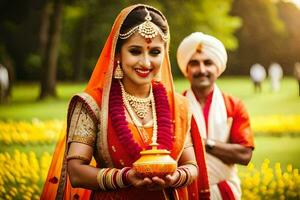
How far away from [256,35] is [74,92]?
7.17 ft

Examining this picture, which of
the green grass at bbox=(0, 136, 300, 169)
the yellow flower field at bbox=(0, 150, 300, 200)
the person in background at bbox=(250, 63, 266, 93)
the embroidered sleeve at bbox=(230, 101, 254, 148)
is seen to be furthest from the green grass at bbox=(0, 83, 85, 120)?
the embroidered sleeve at bbox=(230, 101, 254, 148)

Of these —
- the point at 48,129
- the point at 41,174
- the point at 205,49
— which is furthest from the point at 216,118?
the point at 48,129

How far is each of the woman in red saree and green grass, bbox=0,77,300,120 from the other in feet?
10.7

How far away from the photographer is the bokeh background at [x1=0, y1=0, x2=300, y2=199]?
19.7 feet

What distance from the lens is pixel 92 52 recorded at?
625cm

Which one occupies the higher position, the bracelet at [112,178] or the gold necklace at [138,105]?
the gold necklace at [138,105]

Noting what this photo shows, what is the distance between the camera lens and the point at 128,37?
2.66 m

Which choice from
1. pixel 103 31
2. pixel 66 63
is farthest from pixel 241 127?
pixel 66 63

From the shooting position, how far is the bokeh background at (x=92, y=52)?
6.01 meters

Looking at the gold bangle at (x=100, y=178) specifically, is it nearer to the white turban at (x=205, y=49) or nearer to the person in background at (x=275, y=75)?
the white turban at (x=205, y=49)

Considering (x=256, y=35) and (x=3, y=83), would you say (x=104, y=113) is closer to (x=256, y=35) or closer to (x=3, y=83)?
(x=3, y=83)

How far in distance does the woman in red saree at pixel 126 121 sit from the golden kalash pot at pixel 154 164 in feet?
0.22

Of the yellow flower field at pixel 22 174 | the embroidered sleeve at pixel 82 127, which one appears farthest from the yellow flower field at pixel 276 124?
the embroidered sleeve at pixel 82 127

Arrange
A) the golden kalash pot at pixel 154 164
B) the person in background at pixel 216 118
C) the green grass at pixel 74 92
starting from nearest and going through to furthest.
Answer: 1. the golden kalash pot at pixel 154 164
2. the person in background at pixel 216 118
3. the green grass at pixel 74 92
